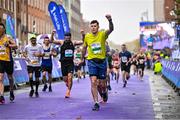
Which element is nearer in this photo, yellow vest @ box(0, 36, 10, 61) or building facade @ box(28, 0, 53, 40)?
yellow vest @ box(0, 36, 10, 61)

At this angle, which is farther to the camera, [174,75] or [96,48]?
[174,75]

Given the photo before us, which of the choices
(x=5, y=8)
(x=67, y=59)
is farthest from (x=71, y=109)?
(x=5, y=8)

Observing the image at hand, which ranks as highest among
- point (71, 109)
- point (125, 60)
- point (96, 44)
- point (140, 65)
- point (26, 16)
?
point (26, 16)

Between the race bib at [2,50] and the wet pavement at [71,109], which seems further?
the race bib at [2,50]

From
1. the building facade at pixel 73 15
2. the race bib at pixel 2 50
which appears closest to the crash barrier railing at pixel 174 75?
the race bib at pixel 2 50

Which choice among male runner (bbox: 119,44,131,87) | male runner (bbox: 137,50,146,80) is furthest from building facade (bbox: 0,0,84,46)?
male runner (bbox: 119,44,131,87)

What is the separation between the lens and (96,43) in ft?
41.7

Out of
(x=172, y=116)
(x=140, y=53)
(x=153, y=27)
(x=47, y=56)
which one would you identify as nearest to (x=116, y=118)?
(x=172, y=116)

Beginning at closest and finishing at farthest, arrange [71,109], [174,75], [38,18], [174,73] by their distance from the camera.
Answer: [71,109], [174,75], [174,73], [38,18]

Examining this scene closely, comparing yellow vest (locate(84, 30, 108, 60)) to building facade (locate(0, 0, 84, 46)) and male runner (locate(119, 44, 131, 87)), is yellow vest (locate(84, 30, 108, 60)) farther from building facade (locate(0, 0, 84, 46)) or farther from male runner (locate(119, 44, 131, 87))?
building facade (locate(0, 0, 84, 46))

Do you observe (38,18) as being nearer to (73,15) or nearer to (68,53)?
(73,15)

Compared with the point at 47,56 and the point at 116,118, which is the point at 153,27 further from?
the point at 116,118

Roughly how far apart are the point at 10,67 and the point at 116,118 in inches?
154

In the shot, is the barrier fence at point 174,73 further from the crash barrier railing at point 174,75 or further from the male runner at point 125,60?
the male runner at point 125,60
